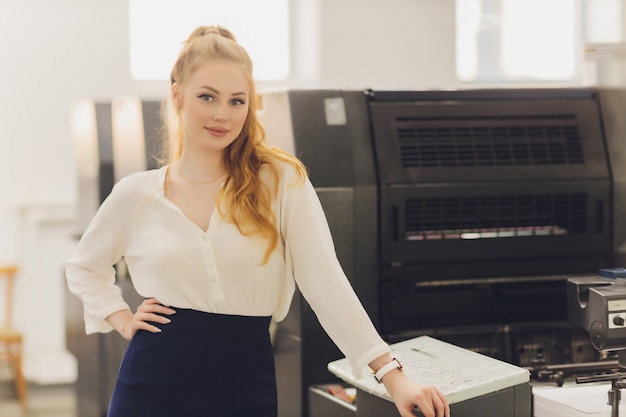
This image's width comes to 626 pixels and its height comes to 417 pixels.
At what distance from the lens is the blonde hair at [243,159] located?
1630 millimetres

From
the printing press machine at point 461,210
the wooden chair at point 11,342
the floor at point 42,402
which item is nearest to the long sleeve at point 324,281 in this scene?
the printing press machine at point 461,210

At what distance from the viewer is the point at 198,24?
5.30 metres

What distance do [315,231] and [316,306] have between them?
5.3 inches

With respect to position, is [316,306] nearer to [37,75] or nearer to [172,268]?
[172,268]

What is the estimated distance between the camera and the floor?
14.9 feet

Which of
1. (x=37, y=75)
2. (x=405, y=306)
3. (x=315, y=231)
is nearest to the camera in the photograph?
(x=315, y=231)

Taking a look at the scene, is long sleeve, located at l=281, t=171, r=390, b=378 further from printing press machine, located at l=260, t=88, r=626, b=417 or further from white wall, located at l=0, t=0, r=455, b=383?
white wall, located at l=0, t=0, r=455, b=383

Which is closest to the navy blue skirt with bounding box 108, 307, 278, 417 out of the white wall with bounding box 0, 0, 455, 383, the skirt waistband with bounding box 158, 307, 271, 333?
the skirt waistband with bounding box 158, 307, 271, 333

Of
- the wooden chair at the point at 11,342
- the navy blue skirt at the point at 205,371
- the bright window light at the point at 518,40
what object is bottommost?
Result: the wooden chair at the point at 11,342

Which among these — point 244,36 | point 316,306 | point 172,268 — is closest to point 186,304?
point 172,268

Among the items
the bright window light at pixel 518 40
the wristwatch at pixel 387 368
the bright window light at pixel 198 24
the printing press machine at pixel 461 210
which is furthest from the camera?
the bright window light at pixel 518 40

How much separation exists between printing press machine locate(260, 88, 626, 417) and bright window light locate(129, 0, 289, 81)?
3022 millimetres

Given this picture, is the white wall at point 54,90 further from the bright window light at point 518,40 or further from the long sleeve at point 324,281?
the long sleeve at point 324,281

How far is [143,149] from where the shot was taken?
2.95 m
